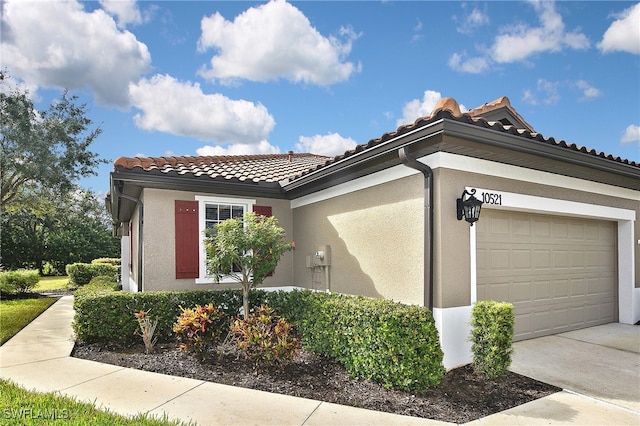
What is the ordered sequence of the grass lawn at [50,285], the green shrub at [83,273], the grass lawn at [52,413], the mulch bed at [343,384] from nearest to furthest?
the grass lawn at [52,413]
the mulch bed at [343,384]
the green shrub at [83,273]
the grass lawn at [50,285]

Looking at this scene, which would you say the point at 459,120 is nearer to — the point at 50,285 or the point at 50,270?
the point at 50,285

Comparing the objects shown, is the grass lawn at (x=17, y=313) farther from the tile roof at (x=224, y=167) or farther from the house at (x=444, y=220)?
the tile roof at (x=224, y=167)

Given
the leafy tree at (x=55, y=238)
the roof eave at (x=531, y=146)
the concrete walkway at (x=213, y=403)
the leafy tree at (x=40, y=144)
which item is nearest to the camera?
the concrete walkway at (x=213, y=403)

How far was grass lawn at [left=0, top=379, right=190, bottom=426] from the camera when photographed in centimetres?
353

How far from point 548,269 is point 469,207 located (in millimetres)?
3044

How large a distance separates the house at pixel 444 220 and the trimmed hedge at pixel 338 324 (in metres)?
0.79

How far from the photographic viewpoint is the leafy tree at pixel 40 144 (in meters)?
13.7

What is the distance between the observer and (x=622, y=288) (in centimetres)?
831

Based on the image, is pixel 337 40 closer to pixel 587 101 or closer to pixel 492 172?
pixel 492 172

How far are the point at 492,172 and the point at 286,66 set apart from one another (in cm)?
538

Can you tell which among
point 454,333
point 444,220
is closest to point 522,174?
point 444,220

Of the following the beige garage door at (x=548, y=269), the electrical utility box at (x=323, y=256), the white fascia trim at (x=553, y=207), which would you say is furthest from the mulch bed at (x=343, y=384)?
the white fascia trim at (x=553, y=207)

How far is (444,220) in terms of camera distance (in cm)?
531

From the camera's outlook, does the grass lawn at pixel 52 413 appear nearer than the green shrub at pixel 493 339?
Yes
